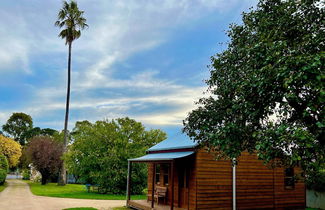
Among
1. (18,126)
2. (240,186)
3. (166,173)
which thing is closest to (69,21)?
(166,173)

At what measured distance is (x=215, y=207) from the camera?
38.4 ft

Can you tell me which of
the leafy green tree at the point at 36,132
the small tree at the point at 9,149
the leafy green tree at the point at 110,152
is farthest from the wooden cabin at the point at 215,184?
the leafy green tree at the point at 36,132

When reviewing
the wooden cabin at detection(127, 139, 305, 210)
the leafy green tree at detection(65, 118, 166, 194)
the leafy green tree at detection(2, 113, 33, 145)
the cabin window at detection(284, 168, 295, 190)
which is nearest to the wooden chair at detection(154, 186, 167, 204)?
the wooden cabin at detection(127, 139, 305, 210)

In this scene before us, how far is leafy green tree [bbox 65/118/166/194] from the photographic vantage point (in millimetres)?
21406

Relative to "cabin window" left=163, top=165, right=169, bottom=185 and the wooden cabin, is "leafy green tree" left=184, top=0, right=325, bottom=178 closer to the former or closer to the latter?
the wooden cabin

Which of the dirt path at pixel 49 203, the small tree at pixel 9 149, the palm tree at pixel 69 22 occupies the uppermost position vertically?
the palm tree at pixel 69 22

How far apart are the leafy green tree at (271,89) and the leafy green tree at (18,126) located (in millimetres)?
57861

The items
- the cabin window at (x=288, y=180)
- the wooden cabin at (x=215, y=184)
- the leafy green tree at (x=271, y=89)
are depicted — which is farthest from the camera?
the cabin window at (x=288, y=180)

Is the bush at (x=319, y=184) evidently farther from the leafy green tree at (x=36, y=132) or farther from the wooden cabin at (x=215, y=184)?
the leafy green tree at (x=36, y=132)

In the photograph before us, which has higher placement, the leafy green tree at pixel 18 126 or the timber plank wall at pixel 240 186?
the leafy green tree at pixel 18 126

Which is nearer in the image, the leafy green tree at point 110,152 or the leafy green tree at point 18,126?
the leafy green tree at point 110,152

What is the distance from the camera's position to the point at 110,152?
21.6 metres

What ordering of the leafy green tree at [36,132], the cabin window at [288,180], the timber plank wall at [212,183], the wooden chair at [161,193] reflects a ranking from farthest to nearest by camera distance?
1. the leafy green tree at [36,132]
2. the cabin window at [288,180]
3. the wooden chair at [161,193]
4. the timber plank wall at [212,183]

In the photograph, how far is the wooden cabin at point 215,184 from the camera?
11.6m
